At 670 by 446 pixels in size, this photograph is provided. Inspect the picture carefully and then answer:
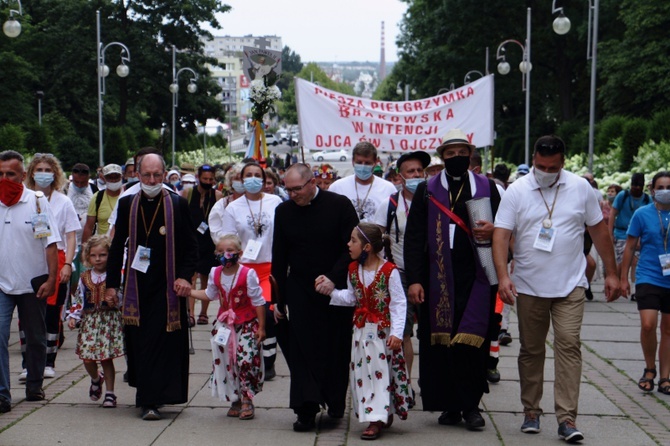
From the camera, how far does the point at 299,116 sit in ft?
40.0

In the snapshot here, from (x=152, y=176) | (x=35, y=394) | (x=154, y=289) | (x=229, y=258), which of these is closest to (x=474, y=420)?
(x=229, y=258)

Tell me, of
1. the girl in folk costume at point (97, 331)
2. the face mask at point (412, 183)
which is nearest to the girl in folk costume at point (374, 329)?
the face mask at point (412, 183)

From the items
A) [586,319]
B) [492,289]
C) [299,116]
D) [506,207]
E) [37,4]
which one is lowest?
[586,319]

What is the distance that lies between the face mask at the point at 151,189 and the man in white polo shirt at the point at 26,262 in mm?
922

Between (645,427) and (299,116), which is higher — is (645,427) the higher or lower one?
the lower one

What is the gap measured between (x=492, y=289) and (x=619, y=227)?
28.3ft

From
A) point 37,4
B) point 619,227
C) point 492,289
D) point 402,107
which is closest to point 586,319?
point 619,227

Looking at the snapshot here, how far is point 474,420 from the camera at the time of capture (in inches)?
293

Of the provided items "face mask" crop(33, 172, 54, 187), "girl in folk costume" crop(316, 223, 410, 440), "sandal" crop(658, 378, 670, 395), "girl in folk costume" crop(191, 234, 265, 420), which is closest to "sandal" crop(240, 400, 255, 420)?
"girl in folk costume" crop(191, 234, 265, 420)

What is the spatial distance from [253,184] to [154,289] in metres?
1.99

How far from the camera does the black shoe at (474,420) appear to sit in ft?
24.4

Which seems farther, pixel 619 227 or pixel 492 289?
pixel 619 227

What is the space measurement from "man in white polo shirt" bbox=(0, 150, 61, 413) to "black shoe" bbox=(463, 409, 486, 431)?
330 centimetres

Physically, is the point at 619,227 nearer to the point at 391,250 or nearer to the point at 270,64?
the point at 270,64
